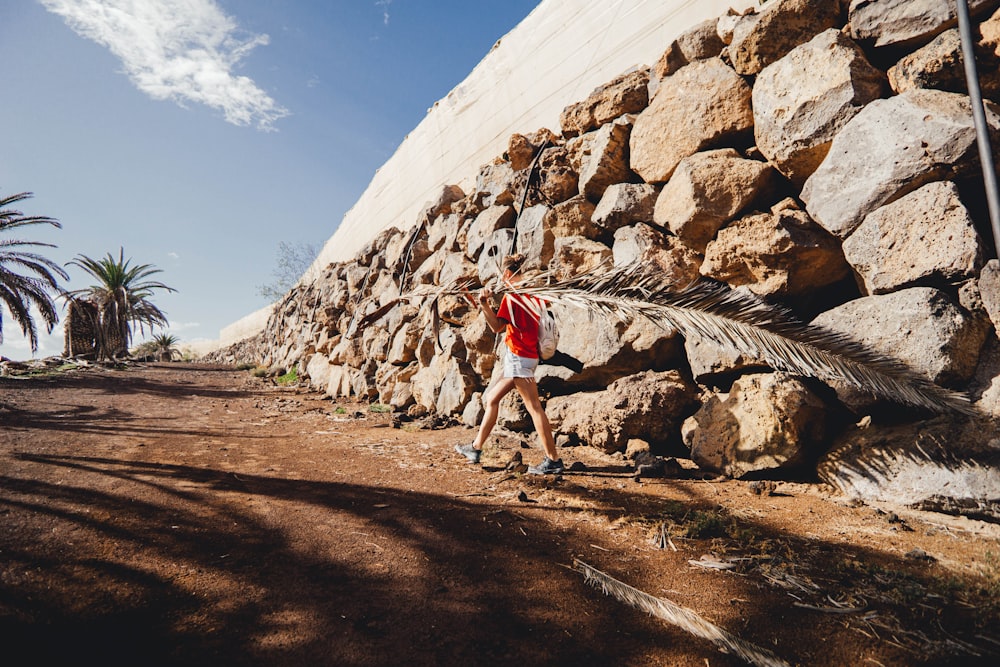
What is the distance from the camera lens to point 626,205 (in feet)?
15.0

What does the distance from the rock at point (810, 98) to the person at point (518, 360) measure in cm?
241

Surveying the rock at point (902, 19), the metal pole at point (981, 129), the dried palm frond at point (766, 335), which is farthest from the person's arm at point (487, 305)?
the rock at point (902, 19)

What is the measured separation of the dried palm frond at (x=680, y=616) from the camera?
1.47 metres

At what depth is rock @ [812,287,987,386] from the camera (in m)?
2.67

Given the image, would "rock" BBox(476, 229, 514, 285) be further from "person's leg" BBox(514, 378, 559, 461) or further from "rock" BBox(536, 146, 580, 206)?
"person's leg" BBox(514, 378, 559, 461)

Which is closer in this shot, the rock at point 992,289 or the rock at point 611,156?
the rock at point 992,289

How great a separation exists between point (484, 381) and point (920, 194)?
4475 millimetres

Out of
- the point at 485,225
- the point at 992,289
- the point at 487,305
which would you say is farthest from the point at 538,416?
the point at 485,225

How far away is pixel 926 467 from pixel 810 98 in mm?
2745

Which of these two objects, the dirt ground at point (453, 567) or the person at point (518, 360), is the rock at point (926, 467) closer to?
the dirt ground at point (453, 567)

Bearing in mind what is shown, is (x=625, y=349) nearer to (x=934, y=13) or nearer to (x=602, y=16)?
(x=934, y=13)

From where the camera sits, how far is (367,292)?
33.7ft

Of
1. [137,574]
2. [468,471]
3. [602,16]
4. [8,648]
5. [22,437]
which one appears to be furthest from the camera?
[602,16]

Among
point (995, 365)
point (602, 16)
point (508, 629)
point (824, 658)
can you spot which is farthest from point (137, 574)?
point (602, 16)
